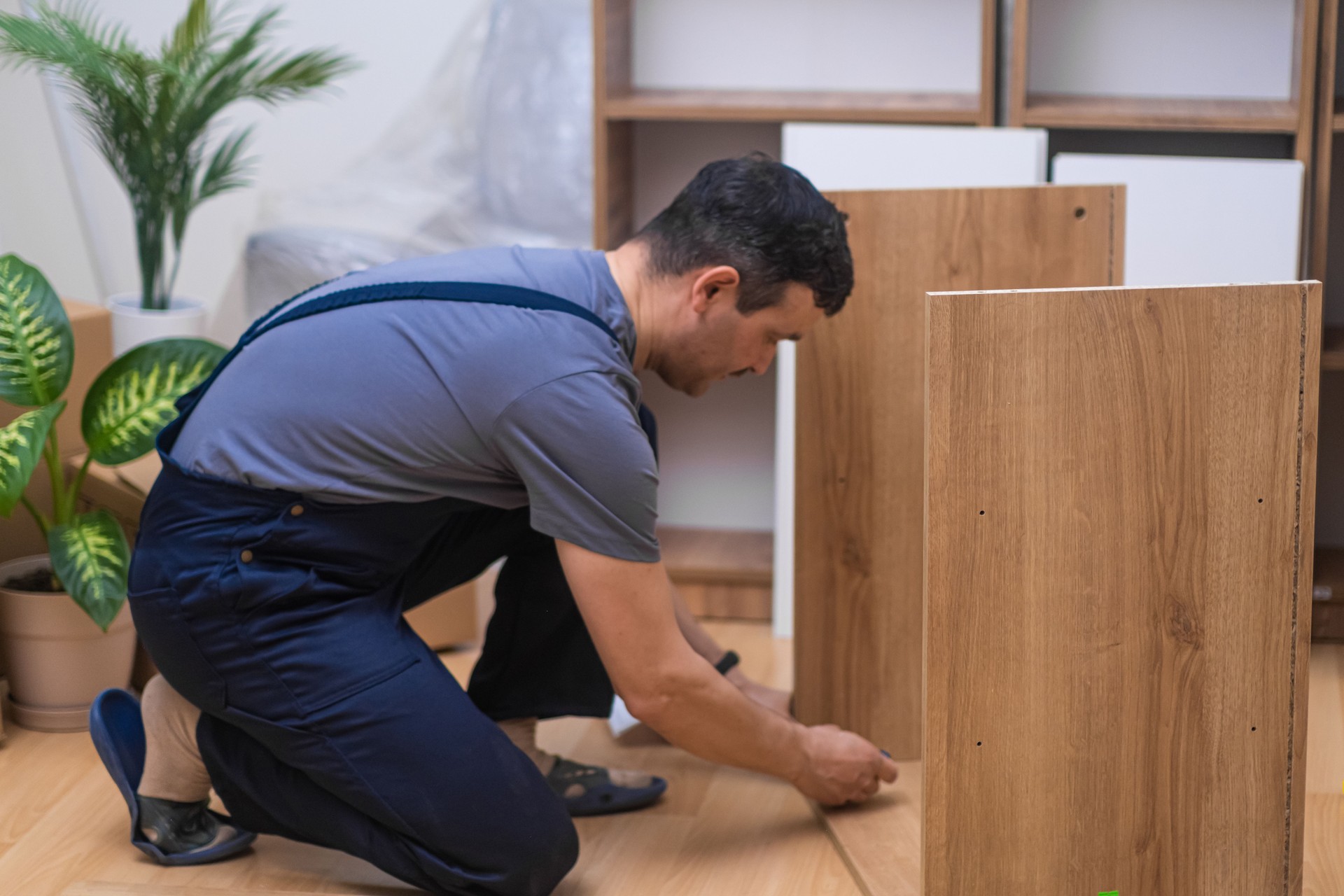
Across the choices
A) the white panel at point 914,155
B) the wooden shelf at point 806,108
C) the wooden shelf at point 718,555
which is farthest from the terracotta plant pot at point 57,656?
the white panel at point 914,155

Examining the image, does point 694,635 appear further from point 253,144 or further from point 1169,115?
point 253,144

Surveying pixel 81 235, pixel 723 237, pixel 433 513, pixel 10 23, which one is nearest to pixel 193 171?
pixel 10 23

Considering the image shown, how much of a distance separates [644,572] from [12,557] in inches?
44.8

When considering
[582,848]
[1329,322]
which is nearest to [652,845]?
[582,848]

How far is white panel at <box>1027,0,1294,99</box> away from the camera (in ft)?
7.43

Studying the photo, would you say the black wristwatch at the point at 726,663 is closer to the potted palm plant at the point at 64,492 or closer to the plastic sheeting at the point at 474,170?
the potted palm plant at the point at 64,492

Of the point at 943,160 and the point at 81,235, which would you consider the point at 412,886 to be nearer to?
the point at 943,160

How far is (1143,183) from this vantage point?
2.10 m

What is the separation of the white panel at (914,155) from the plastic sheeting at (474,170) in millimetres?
460

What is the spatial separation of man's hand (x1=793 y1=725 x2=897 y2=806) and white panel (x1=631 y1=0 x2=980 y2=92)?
1245 millimetres

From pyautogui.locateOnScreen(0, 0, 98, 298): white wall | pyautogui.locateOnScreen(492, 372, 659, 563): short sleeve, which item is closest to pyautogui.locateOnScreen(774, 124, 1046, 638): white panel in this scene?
pyautogui.locateOnScreen(492, 372, 659, 563): short sleeve

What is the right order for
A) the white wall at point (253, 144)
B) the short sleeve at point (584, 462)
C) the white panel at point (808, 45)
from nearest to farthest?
the short sleeve at point (584, 462), the white panel at point (808, 45), the white wall at point (253, 144)

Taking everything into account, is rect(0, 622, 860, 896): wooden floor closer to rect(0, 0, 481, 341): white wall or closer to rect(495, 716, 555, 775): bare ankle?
rect(495, 716, 555, 775): bare ankle

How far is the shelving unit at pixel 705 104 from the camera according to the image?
2.18m
